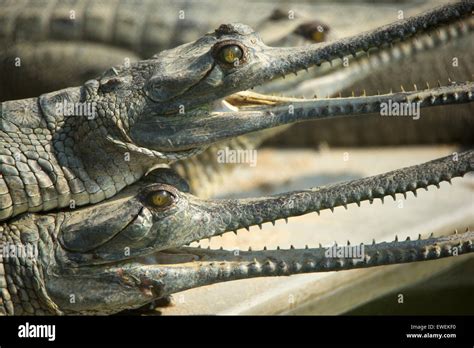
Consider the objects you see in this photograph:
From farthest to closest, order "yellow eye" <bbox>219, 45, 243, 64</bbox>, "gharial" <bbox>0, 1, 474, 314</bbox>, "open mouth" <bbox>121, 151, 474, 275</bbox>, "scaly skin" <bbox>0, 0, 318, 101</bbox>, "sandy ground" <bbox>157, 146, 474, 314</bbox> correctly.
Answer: "scaly skin" <bbox>0, 0, 318, 101</bbox>
"sandy ground" <bbox>157, 146, 474, 314</bbox>
"yellow eye" <bbox>219, 45, 243, 64</bbox>
"gharial" <bbox>0, 1, 474, 314</bbox>
"open mouth" <bbox>121, 151, 474, 275</bbox>

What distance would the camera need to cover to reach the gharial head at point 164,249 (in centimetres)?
419

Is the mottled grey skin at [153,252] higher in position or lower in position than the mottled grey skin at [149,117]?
lower

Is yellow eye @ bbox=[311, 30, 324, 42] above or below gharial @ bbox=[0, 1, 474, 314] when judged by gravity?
above

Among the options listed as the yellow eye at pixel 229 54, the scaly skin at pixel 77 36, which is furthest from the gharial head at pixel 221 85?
the scaly skin at pixel 77 36

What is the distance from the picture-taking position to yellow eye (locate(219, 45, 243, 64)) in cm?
438

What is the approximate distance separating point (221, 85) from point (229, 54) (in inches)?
6.1

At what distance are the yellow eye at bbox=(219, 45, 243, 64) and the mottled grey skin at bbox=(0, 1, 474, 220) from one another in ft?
0.07

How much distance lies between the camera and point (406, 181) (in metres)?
4.10

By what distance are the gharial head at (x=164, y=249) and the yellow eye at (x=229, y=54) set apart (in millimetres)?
681

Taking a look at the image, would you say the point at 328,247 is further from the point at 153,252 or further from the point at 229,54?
the point at 229,54
